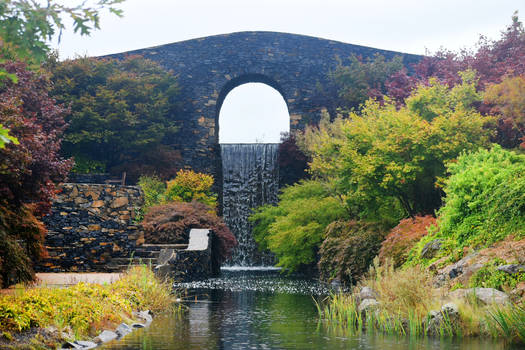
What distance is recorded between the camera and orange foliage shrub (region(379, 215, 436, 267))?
34.4ft

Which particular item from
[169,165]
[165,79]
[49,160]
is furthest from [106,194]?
[165,79]

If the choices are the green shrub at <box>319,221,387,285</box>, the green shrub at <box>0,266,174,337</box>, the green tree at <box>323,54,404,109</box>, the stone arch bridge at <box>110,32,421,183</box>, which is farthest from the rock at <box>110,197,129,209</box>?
the green tree at <box>323,54,404,109</box>

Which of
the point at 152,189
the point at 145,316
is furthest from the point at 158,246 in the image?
the point at 145,316

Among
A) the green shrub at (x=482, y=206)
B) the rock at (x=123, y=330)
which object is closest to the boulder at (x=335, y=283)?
the green shrub at (x=482, y=206)

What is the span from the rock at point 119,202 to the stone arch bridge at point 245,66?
9.69m

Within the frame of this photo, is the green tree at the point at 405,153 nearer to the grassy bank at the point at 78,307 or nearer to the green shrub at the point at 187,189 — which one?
the grassy bank at the point at 78,307

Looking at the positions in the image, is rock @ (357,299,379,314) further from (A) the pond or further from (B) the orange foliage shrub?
(B) the orange foliage shrub

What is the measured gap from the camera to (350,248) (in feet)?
40.4

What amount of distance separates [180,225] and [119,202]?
193cm

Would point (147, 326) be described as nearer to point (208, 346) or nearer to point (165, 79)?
point (208, 346)

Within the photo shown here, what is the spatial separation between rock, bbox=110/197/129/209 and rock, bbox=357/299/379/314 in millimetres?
7804

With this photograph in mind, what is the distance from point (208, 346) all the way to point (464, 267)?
153 inches

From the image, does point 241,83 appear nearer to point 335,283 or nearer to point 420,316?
point 335,283

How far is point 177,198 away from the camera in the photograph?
19.0m
